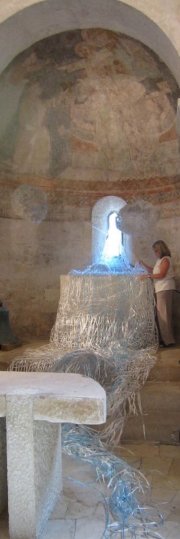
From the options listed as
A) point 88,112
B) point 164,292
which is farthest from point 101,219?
point 164,292

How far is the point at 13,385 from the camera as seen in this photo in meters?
2.79

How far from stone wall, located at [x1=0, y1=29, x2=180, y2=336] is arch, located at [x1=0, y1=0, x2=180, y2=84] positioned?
7.05ft

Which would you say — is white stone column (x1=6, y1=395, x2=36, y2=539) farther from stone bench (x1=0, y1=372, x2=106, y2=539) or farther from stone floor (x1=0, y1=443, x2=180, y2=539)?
stone floor (x1=0, y1=443, x2=180, y2=539)

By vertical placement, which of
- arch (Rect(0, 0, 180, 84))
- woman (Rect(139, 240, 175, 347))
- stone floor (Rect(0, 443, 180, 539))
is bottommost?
stone floor (Rect(0, 443, 180, 539))

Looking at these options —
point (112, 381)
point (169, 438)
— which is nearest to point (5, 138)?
point (112, 381)

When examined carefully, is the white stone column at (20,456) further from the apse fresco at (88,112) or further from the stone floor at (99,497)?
the apse fresco at (88,112)

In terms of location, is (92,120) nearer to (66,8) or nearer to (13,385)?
(66,8)

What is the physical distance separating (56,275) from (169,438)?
13.7 ft

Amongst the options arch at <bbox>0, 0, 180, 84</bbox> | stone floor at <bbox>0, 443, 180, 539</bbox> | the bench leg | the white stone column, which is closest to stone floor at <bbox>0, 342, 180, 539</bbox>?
stone floor at <bbox>0, 443, 180, 539</bbox>

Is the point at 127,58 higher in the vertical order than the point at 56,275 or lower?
higher

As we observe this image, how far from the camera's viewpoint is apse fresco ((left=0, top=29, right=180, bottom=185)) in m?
6.46

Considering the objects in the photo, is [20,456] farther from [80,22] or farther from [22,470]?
[80,22]

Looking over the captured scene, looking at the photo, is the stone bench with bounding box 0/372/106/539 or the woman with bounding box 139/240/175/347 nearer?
the stone bench with bounding box 0/372/106/539

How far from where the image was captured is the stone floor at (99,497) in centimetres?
276
